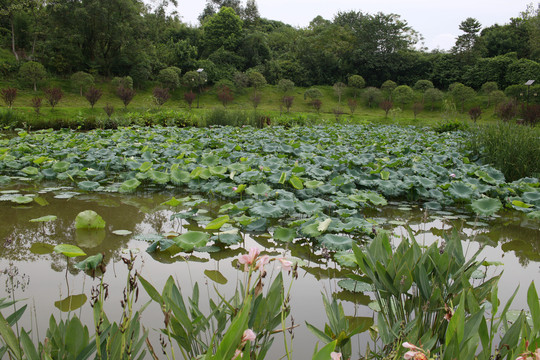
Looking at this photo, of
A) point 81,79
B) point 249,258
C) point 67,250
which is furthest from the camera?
point 81,79

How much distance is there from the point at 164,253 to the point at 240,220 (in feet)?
1.69

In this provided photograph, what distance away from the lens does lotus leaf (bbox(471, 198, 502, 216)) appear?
2699 mm

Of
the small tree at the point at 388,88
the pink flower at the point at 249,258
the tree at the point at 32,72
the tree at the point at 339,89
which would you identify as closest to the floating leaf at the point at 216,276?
the pink flower at the point at 249,258

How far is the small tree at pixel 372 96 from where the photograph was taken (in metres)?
25.0

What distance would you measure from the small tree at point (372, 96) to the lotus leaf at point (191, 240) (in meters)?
24.9

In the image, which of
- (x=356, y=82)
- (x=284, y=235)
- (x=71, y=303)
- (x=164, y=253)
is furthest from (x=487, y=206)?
(x=356, y=82)

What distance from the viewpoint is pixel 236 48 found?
102ft

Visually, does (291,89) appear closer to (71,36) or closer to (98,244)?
(71,36)

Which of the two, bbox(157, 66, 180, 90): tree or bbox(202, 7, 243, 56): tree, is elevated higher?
bbox(202, 7, 243, 56): tree

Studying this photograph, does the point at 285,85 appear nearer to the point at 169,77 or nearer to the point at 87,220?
the point at 169,77

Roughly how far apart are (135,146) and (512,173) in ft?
16.5

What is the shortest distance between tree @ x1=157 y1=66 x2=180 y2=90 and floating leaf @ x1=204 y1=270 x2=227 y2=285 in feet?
77.1

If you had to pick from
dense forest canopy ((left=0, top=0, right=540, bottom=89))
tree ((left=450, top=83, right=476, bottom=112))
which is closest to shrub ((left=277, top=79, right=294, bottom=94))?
dense forest canopy ((left=0, top=0, right=540, bottom=89))

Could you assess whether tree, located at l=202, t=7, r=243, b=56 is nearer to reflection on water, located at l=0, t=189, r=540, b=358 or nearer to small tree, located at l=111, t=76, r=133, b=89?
small tree, located at l=111, t=76, r=133, b=89
